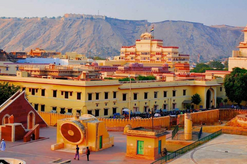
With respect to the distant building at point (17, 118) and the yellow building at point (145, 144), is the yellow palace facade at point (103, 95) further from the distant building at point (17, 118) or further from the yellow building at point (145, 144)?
the yellow building at point (145, 144)

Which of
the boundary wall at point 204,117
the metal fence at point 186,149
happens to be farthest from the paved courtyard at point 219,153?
the boundary wall at point 204,117

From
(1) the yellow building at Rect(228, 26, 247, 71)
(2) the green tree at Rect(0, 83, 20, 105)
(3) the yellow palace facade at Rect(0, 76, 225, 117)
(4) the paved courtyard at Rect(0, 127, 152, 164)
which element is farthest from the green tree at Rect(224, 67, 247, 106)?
(2) the green tree at Rect(0, 83, 20, 105)

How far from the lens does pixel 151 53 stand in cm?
12312

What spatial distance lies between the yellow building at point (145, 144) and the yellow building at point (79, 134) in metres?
2.93

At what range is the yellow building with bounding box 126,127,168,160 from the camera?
36.1 metres

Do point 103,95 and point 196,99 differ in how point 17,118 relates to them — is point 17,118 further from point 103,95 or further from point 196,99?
point 196,99

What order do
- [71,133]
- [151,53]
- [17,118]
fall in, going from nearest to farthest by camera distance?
1. [71,133]
2. [17,118]
3. [151,53]

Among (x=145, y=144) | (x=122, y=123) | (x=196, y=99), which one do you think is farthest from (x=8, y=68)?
(x=145, y=144)

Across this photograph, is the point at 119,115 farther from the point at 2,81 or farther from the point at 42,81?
the point at 2,81

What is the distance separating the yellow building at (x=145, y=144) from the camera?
36.1 meters

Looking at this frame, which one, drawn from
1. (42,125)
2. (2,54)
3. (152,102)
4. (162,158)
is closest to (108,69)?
(2,54)

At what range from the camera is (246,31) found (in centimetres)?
9506

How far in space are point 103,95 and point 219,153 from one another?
21094mm

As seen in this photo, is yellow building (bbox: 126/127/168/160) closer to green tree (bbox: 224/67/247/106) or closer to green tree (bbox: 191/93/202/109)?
green tree (bbox: 191/93/202/109)
